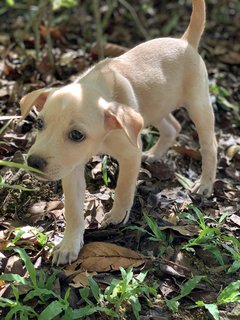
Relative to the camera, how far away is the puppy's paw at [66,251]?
11.8 ft

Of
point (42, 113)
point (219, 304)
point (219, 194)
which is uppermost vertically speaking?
point (42, 113)

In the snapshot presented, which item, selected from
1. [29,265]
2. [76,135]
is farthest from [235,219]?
[29,265]

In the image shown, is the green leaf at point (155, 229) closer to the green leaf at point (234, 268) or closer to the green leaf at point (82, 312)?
the green leaf at point (234, 268)

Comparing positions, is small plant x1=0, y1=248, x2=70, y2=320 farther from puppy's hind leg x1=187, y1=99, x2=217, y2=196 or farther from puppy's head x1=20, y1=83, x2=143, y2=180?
puppy's hind leg x1=187, y1=99, x2=217, y2=196

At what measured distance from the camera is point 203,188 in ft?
15.2

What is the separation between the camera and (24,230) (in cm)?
376

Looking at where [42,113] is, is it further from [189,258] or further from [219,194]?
[219,194]

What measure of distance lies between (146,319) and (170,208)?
48.4 inches

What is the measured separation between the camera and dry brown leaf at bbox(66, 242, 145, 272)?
11.8ft

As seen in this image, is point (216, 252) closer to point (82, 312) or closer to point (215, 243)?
point (215, 243)

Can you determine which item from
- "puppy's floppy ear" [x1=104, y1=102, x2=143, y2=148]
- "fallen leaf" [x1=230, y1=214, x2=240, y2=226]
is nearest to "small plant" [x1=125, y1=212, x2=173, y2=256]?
"fallen leaf" [x1=230, y1=214, x2=240, y2=226]

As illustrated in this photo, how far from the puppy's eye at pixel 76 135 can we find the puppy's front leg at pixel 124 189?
0.57 meters

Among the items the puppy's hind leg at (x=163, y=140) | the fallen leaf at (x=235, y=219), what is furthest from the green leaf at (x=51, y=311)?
the puppy's hind leg at (x=163, y=140)

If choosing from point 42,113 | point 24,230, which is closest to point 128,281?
point 24,230
